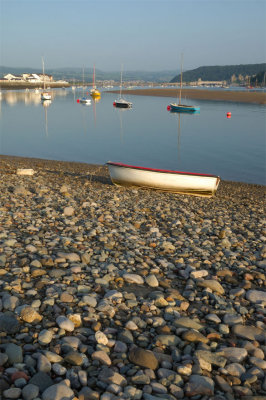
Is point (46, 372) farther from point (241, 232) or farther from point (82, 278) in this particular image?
point (241, 232)

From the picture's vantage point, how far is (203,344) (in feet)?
15.8

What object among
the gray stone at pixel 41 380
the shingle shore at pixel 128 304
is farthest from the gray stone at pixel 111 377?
the gray stone at pixel 41 380

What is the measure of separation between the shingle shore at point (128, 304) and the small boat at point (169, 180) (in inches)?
123

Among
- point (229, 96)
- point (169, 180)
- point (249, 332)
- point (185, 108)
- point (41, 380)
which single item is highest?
point (229, 96)

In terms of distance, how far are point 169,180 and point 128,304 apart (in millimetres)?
9126

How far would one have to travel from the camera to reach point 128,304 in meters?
5.67

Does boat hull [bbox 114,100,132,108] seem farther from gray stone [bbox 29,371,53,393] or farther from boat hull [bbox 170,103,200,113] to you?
gray stone [bbox 29,371,53,393]

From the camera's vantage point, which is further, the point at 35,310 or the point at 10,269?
the point at 10,269

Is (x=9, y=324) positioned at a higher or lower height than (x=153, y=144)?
lower

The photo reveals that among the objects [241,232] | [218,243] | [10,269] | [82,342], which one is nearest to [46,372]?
[82,342]

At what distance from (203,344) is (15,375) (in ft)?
8.24

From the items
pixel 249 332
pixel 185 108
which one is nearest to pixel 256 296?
pixel 249 332

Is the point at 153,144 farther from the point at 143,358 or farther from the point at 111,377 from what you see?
the point at 111,377

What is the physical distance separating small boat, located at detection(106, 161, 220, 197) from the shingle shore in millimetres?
3117
